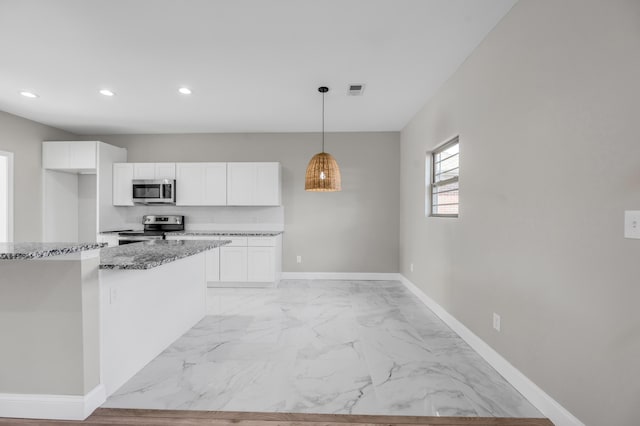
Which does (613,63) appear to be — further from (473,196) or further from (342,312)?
(342,312)

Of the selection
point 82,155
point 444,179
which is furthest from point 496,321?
point 82,155

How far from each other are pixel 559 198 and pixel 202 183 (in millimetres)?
4680

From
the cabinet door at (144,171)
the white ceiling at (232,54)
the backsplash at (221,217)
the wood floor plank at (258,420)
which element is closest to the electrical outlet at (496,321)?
the wood floor plank at (258,420)

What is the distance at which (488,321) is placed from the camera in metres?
2.41

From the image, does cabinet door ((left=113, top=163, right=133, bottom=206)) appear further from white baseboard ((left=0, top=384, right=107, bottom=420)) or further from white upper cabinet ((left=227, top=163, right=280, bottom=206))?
white baseboard ((left=0, top=384, right=107, bottom=420))

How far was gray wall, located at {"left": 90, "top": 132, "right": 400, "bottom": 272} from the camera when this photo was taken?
17.5 feet

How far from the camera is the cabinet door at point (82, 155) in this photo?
475 centimetres

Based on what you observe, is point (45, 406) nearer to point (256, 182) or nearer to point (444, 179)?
point (256, 182)

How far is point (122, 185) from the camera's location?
5.08m

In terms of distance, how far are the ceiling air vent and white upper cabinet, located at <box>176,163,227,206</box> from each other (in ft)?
8.10

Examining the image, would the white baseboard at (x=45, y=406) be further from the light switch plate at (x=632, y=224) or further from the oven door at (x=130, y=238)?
the oven door at (x=130, y=238)

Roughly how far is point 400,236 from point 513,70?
3.45 m

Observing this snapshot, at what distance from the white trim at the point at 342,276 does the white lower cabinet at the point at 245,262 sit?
0.65 metres

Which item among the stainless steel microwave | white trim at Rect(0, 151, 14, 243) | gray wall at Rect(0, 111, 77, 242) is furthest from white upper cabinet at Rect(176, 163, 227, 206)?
white trim at Rect(0, 151, 14, 243)
